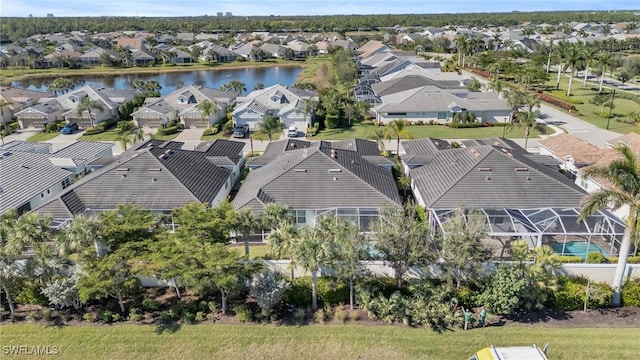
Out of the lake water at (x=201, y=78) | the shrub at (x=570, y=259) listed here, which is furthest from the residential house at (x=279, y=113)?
the shrub at (x=570, y=259)

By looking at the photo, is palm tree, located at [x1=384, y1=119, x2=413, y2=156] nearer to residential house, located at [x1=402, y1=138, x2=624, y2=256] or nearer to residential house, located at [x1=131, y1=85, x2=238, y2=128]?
residential house, located at [x1=402, y1=138, x2=624, y2=256]

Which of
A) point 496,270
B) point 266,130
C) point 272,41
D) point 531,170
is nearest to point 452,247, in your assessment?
point 496,270

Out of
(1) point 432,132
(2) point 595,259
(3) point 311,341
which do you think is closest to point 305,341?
(3) point 311,341

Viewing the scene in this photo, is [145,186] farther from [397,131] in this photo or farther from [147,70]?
[147,70]

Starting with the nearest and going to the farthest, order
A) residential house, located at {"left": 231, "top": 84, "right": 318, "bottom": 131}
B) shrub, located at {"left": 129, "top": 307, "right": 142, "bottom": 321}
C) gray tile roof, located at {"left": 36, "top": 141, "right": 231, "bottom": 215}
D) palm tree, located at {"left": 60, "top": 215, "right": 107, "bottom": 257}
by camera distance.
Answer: palm tree, located at {"left": 60, "top": 215, "right": 107, "bottom": 257}
shrub, located at {"left": 129, "top": 307, "right": 142, "bottom": 321}
gray tile roof, located at {"left": 36, "top": 141, "right": 231, "bottom": 215}
residential house, located at {"left": 231, "top": 84, "right": 318, "bottom": 131}

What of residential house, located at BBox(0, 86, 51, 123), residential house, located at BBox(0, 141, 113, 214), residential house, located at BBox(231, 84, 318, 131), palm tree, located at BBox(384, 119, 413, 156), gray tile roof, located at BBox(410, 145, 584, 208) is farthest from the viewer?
residential house, located at BBox(0, 86, 51, 123)

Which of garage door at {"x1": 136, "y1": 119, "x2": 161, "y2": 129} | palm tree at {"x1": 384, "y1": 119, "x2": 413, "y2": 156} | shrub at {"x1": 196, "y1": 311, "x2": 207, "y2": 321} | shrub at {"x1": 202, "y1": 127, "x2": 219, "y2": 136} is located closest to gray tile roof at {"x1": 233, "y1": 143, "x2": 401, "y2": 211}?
shrub at {"x1": 196, "y1": 311, "x2": 207, "y2": 321}
